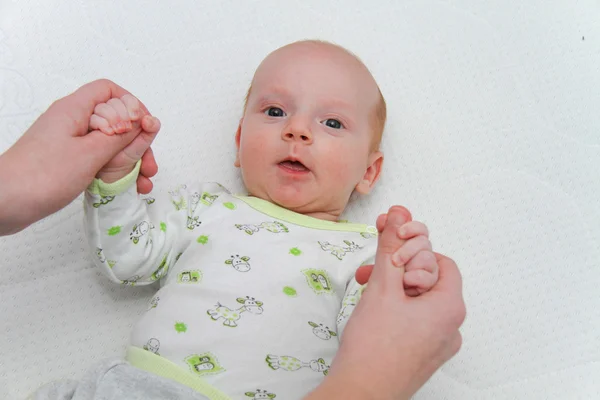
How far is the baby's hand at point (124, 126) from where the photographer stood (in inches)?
41.7

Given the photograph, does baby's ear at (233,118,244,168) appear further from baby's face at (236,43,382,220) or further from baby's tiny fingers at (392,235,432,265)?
baby's tiny fingers at (392,235,432,265)

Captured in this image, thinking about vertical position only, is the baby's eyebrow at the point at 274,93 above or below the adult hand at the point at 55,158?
above

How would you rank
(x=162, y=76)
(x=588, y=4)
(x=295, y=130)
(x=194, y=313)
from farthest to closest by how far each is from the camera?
(x=588, y=4), (x=162, y=76), (x=295, y=130), (x=194, y=313)

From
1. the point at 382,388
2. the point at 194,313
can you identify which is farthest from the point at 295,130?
the point at 382,388

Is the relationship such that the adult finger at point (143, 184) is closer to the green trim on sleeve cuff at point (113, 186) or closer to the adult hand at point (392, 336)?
the green trim on sleeve cuff at point (113, 186)

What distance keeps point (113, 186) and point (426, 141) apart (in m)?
0.66

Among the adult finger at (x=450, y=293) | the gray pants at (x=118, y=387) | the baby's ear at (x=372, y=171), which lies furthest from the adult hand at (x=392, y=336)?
the baby's ear at (x=372, y=171)

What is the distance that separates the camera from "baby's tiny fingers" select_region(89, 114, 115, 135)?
41.4 inches

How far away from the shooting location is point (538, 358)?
1319mm

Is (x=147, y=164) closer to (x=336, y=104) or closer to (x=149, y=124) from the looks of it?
(x=149, y=124)

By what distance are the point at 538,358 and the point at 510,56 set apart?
2.08 feet

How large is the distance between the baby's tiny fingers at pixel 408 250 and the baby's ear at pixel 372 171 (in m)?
0.45

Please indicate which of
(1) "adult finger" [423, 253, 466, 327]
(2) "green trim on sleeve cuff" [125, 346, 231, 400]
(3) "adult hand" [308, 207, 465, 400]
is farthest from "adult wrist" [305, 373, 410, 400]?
(2) "green trim on sleeve cuff" [125, 346, 231, 400]

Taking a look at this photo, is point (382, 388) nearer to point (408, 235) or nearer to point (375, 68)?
point (408, 235)
